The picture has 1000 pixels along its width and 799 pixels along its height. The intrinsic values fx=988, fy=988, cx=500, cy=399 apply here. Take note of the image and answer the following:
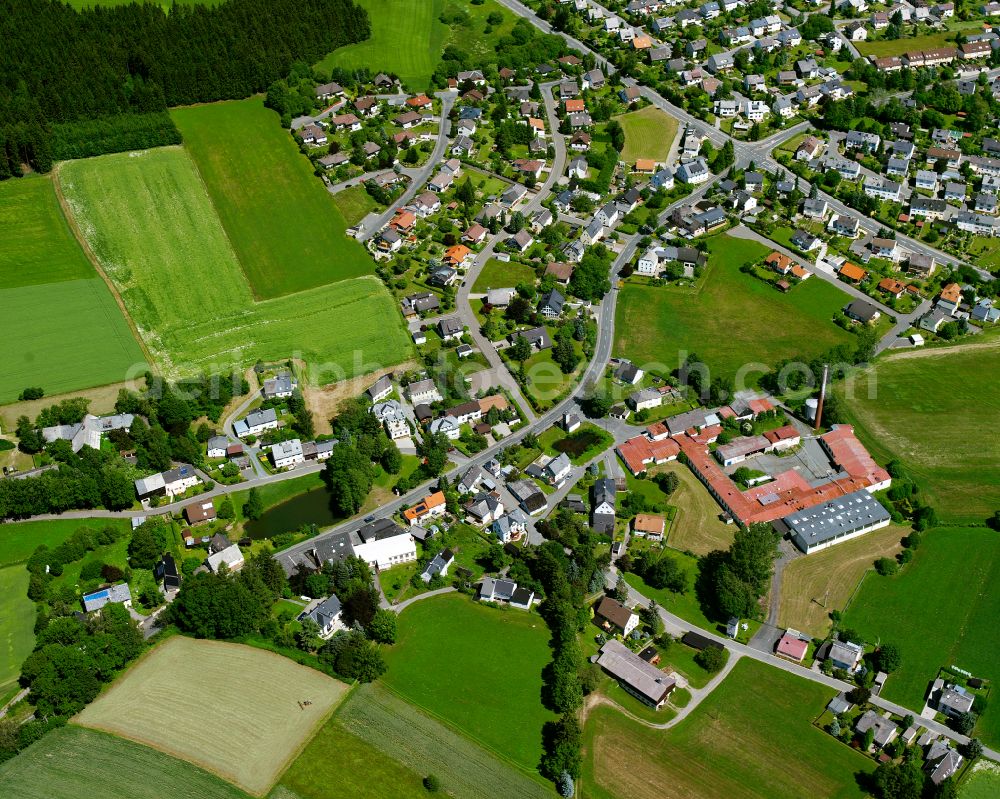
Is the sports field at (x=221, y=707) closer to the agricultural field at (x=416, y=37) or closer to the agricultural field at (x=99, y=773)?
the agricultural field at (x=99, y=773)

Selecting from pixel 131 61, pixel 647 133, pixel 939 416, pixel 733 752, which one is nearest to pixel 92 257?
pixel 131 61

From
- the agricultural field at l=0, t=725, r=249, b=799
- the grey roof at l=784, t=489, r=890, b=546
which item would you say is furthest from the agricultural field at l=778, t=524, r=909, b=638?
the agricultural field at l=0, t=725, r=249, b=799

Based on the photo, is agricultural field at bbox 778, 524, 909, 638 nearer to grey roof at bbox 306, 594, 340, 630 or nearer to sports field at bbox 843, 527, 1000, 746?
sports field at bbox 843, 527, 1000, 746

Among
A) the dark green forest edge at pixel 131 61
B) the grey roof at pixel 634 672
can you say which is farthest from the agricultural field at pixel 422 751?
the dark green forest edge at pixel 131 61

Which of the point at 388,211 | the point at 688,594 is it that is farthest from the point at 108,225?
the point at 688,594

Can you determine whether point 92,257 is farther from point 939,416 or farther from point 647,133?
point 939,416
